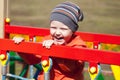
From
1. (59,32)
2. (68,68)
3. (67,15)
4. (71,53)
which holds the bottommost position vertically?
(68,68)

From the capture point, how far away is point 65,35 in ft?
9.78

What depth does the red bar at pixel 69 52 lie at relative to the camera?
260cm

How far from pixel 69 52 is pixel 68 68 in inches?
10.6

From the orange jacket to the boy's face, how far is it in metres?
0.09

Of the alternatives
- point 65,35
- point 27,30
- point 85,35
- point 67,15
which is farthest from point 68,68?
point 27,30

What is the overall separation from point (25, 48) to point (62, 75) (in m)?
0.33

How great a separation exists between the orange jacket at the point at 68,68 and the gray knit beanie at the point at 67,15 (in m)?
0.12

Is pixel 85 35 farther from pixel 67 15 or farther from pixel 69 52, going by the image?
pixel 69 52

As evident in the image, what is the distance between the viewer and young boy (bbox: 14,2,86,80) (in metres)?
2.97

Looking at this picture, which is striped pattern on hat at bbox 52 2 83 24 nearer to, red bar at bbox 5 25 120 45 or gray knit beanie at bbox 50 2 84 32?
gray knit beanie at bbox 50 2 84 32

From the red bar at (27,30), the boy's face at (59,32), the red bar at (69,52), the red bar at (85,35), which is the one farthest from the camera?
the red bar at (27,30)

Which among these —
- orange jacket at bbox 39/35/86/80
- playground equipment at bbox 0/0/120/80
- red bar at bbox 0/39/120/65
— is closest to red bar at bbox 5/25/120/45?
playground equipment at bbox 0/0/120/80

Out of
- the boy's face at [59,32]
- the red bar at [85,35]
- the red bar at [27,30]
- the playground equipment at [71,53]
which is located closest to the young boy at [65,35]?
the boy's face at [59,32]

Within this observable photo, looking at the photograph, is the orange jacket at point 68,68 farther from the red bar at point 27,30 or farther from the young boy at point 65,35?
the red bar at point 27,30
